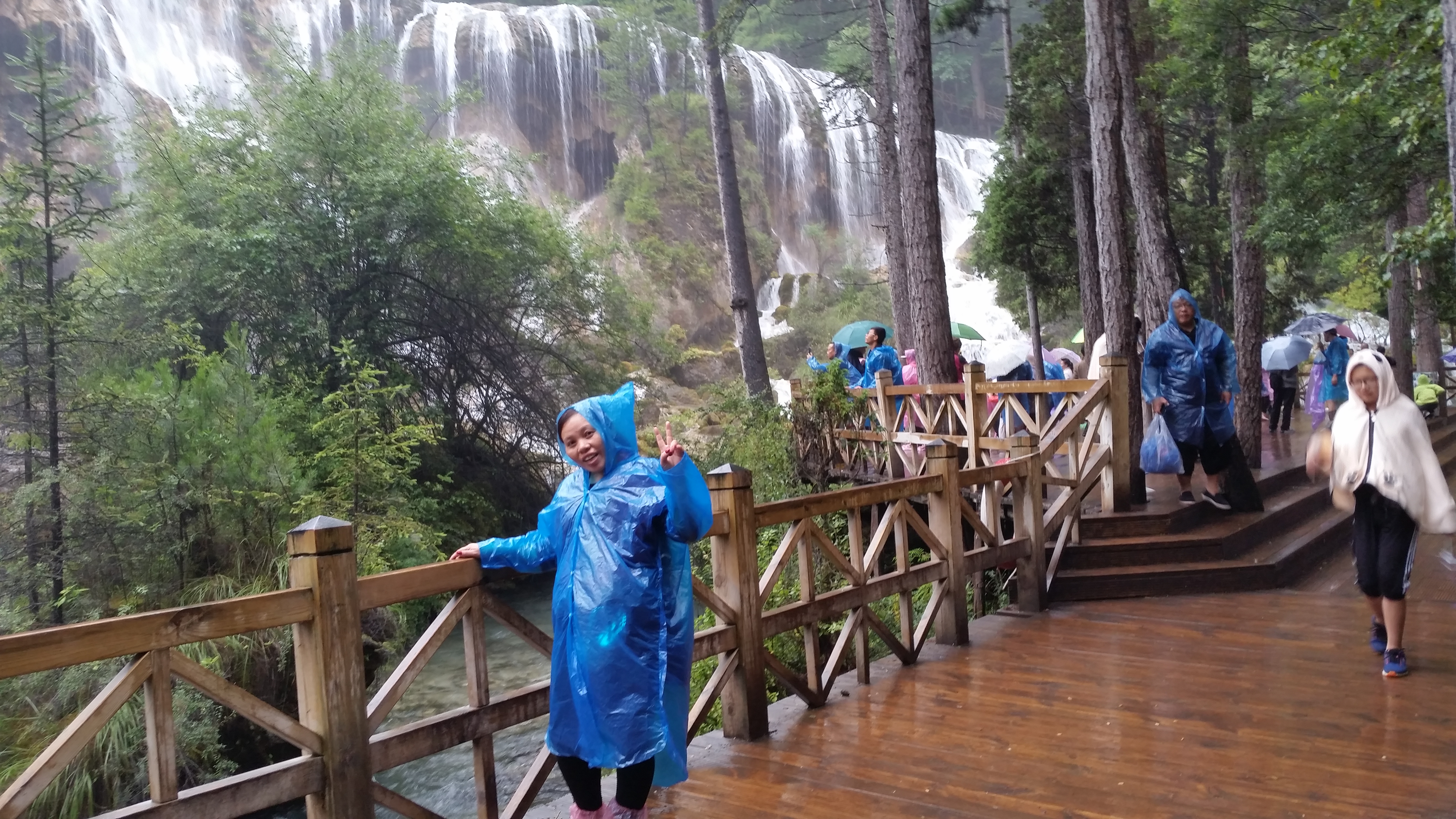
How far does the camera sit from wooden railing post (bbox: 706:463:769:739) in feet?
15.0

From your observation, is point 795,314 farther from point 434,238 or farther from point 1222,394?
point 1222,394

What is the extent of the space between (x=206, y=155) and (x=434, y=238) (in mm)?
3522

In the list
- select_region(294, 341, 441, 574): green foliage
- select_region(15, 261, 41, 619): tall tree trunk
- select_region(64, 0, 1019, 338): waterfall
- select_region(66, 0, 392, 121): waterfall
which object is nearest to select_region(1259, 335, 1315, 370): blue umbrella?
select_region(294, 341, 441, 574): green foliage

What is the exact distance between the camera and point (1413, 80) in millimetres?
8586

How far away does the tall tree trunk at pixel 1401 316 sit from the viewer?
16.2 m

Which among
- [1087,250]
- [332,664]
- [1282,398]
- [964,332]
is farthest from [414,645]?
[1282,398]

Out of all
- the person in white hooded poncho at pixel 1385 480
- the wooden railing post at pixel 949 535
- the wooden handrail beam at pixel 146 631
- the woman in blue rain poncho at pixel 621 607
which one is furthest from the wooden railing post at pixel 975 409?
the wooden handrail beam at pixel 146 631

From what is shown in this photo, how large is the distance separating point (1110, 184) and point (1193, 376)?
2.36 m

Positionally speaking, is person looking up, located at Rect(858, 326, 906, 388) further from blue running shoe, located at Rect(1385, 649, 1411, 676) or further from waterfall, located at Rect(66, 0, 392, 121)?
waterfall, located at Rect(66, 0, 392, 121)

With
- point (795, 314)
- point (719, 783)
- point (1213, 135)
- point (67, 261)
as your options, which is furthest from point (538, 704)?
Answer: point (795, 314)

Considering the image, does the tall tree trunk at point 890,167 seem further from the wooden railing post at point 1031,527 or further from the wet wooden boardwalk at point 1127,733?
the wet wooden boardwalk at point 1127,733

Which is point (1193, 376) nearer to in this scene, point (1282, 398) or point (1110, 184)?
point (1110, 184)

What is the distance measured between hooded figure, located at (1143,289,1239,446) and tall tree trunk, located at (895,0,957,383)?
3.22 m

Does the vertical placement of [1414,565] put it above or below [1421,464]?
below
